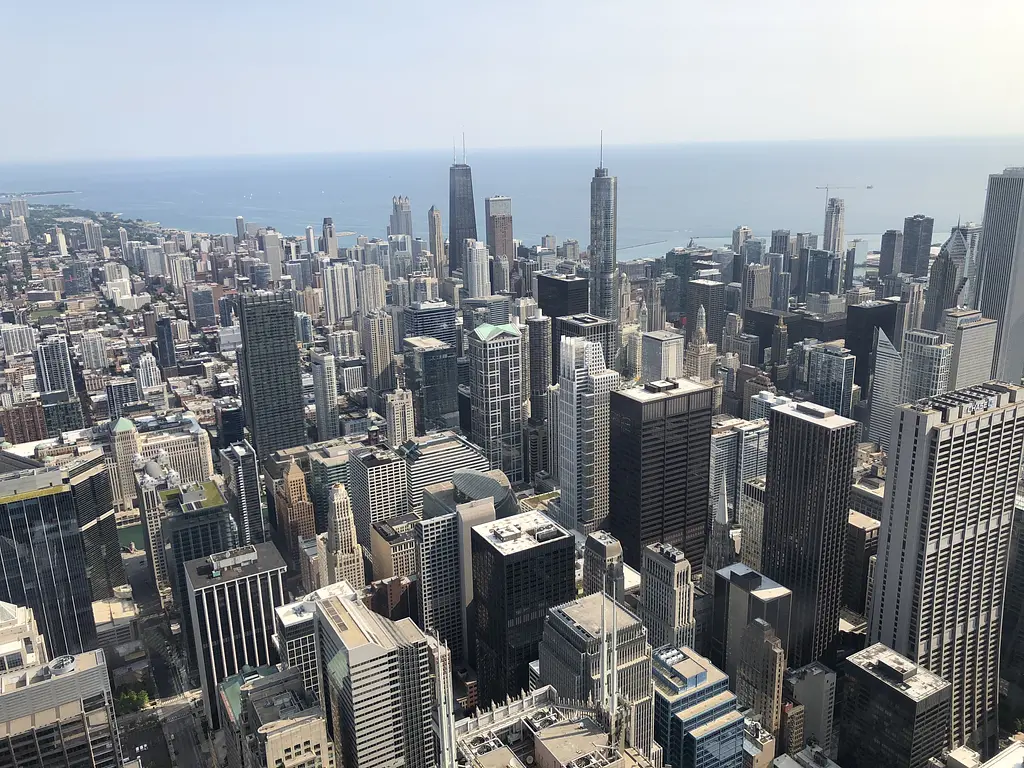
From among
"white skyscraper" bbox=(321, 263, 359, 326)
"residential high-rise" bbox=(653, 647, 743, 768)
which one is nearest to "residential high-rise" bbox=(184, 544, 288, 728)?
"residential high-rise" bbox=(653, 647, 743, 768)

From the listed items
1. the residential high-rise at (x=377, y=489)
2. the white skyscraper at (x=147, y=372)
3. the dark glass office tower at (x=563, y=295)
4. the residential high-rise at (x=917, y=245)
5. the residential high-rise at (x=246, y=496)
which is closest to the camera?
the residential high-rise at (x=377, y=489)

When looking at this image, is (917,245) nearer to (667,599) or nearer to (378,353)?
(378,353)

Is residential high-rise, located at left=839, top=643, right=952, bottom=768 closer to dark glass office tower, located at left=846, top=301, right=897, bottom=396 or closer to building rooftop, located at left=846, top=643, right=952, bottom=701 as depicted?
building rooftop, located at left=846, top=643, right=952, bottom=701

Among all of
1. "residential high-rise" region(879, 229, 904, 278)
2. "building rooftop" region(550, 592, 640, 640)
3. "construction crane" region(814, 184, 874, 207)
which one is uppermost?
"construction crane" region(814, 184, 874, 207)

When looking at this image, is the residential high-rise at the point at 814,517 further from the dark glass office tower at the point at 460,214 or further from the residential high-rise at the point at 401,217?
the residential high-rise at the point at 401,217

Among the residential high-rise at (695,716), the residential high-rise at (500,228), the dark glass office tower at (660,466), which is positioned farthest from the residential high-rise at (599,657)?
the residential high-rise at (500,228)

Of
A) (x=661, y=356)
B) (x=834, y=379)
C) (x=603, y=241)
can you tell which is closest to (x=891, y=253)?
(x=603, y=241)
